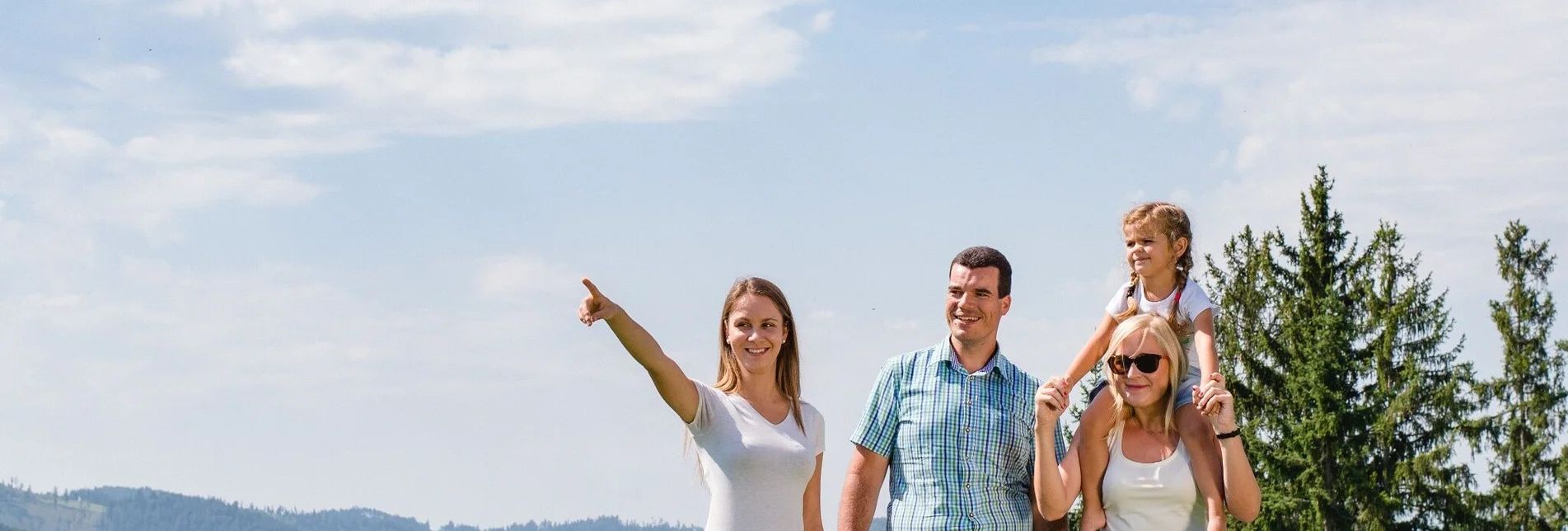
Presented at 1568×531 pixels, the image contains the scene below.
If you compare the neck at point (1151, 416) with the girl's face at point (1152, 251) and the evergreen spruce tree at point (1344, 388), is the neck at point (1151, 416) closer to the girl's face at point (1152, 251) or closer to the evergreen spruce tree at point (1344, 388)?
the girl's face at point (1152, 251)

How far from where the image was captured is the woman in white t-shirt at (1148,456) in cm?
728

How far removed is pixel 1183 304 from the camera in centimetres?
812

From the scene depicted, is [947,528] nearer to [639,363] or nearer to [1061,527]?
[1061,527]

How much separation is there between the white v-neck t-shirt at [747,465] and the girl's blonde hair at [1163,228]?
209 centimetres

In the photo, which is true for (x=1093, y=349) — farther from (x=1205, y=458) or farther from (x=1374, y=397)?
(x=1374, y=397)

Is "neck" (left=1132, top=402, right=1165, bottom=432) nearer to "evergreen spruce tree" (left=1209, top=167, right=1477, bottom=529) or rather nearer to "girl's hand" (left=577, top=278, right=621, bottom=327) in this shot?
"girl's hand" (left=577, top=278, right=621, bottom=327)

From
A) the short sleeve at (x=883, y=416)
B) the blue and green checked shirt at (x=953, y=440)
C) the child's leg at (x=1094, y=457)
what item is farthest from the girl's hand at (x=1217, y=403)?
the short sleeve at (x=883, y=416)

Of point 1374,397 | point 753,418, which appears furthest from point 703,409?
point 1374,397

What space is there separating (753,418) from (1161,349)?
1.82 metres

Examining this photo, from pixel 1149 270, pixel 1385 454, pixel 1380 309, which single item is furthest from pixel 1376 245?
pixel 1149 270

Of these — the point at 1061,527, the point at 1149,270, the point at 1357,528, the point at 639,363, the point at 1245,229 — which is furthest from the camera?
the point at 1245,229

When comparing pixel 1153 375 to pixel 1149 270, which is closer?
pixel 1153 375

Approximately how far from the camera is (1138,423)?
7.51 metres

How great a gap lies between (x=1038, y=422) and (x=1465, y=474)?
44.7 m
